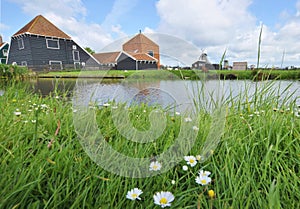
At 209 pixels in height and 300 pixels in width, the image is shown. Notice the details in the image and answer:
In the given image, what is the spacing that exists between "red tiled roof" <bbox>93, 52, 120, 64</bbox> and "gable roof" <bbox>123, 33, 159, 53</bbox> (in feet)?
0.27

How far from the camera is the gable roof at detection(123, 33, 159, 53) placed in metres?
1.07

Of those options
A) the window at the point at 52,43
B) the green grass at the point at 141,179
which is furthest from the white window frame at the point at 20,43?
the green grass at the point at 141,179

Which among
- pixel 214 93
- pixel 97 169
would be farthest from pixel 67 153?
pixel 214 93

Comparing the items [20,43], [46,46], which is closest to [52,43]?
[46,46]

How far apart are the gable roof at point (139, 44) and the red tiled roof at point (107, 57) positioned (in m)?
0.08

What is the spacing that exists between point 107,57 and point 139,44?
229mm

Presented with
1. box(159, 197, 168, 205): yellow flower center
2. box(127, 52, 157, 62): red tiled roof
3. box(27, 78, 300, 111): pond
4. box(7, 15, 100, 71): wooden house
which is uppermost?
box(7, 15, 100, 71): wooden house

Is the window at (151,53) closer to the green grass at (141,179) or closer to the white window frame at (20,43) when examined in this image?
the green grass at (141,179)

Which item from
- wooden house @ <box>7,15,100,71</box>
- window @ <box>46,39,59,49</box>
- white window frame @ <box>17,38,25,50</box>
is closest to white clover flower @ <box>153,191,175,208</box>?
wooden house @ <box>7,15,100,71</box>

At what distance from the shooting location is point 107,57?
3.79 ft

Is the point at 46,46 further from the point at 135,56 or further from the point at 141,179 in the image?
the point at 141,179

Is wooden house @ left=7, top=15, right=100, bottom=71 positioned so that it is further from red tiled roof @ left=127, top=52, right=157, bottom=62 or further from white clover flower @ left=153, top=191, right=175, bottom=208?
white clover flower @ left=153, top=191, right=175, bottom=208

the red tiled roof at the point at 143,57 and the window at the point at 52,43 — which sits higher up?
the window at the point at 52,43

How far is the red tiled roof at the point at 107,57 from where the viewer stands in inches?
44.6
